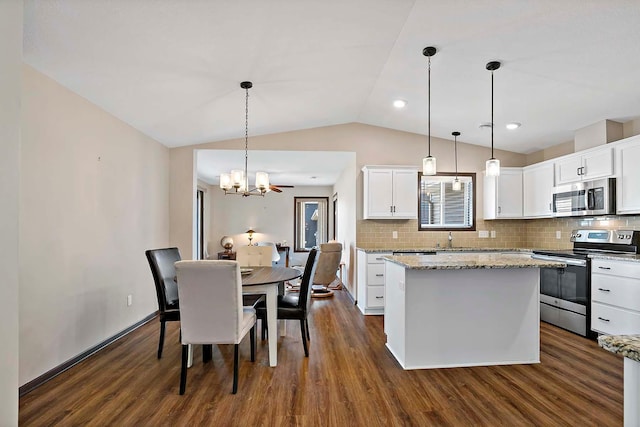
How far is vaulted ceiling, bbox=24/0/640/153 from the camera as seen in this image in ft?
7.36

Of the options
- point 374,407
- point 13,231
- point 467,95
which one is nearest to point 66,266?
point 13,231

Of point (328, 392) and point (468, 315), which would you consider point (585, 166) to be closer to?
point (468, 315)

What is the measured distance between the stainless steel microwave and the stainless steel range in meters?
0.28

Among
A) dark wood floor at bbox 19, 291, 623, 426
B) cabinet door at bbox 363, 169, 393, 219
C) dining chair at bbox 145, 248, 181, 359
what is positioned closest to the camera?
dark wood floor at bbox 19, 291, 623, 426

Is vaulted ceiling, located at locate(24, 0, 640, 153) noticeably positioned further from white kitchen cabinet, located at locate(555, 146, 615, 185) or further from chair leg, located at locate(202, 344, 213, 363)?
chair leg, located at locate(202, 344, 213, 363)

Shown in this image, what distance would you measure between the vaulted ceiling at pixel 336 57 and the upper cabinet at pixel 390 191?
0.91 m

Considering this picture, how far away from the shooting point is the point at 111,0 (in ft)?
6.40

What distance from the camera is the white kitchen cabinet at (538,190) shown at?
451 cm

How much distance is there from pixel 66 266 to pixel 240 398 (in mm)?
1793

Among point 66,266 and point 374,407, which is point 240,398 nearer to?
point 374,407

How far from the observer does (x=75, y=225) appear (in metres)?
2.93

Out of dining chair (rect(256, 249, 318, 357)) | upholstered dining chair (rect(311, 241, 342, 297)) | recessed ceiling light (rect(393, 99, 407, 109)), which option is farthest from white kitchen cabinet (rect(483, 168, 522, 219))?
dining chair (rect(256, 249, 318, 357))

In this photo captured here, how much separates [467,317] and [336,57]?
252 centimetres

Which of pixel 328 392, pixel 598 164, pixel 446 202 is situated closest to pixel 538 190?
pixel 598 164
